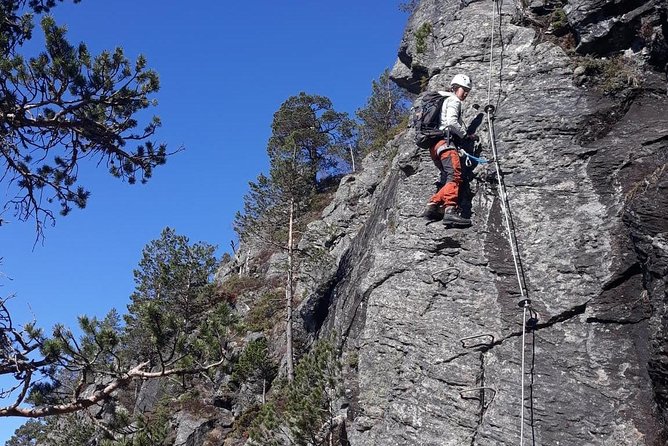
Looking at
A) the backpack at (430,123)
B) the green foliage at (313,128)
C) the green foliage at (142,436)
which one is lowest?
the green foliage at (142,436)

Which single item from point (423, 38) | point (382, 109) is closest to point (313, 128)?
point (382, 109)

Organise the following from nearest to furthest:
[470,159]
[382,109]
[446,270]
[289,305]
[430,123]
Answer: [446,270]
[430,123]
[470,159]
[289,305]
[382,109]

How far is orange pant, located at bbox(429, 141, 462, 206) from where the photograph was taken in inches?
346

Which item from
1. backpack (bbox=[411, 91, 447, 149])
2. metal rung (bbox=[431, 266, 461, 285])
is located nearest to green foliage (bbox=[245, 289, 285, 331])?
backpack (bbox=[411, 91, 447, 149])

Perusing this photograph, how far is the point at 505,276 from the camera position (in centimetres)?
799

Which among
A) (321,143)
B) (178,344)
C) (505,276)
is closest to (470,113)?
(505,276)

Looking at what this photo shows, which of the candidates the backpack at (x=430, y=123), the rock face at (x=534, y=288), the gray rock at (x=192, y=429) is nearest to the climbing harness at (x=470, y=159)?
the rock face at (x=534, y=288)

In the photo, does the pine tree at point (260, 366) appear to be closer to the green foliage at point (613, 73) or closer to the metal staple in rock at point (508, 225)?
the metal staple in rock at point (508, 225)

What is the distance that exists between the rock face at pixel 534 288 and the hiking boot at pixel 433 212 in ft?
0.62

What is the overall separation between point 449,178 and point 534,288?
224 cm

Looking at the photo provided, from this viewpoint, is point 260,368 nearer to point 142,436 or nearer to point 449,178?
point 142,436

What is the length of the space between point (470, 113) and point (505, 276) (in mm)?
3582

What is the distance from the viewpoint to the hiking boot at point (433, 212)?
9.10 m

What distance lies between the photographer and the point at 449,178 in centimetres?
890
